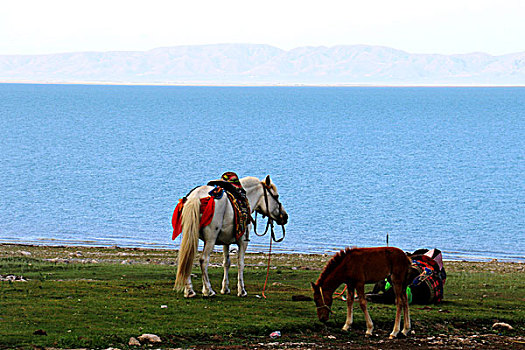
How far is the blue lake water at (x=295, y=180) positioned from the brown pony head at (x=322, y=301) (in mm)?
21622

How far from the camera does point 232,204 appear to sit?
16203 mm

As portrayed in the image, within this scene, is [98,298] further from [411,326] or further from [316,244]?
[316,244]

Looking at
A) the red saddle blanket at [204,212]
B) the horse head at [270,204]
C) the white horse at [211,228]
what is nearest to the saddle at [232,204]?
the red saddle blanket at [204,212]

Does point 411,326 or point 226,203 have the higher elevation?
point 226,203

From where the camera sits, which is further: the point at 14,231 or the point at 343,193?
the point at 343,193

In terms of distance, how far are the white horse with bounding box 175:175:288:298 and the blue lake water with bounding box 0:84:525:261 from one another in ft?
58.8

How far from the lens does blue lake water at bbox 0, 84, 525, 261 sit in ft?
139

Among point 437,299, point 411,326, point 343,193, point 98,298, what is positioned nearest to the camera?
point 411,326

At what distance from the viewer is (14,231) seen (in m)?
41.5

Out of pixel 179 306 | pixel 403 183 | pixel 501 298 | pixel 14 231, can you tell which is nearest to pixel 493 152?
pixel 403 183

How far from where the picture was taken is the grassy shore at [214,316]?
499 inches

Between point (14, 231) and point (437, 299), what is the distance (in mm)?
31026

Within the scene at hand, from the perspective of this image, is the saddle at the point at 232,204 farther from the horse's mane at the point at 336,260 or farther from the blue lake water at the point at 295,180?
the blue lake water at the point at 295,180

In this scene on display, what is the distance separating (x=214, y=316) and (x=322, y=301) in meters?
2.27
